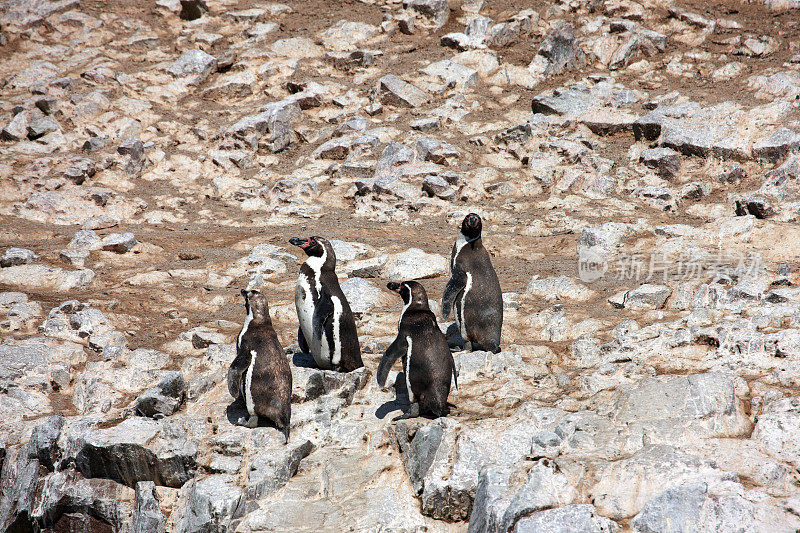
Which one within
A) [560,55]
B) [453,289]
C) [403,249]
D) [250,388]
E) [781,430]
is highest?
[560,55]

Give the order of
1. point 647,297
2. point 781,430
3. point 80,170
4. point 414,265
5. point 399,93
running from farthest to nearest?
point 399,93, point 80,170, point 414,265, point 647,297, point 781,430

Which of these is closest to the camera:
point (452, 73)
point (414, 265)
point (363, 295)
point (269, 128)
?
point (363, 295)

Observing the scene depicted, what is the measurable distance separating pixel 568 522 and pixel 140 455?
3250mm

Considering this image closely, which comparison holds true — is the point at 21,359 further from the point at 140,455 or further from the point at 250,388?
the point at 250,388

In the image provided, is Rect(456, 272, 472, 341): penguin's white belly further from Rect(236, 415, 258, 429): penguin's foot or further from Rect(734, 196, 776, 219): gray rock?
Rect(734, 196, 776, 219): gray rock

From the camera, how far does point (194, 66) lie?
1314 centimetres

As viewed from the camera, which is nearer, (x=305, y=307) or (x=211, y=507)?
(x=211, y=507)

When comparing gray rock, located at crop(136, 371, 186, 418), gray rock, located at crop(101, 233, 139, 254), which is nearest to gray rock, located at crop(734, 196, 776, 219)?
gray rock, located at crop(136, 371, 186, 418)

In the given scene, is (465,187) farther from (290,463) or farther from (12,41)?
(12,41)

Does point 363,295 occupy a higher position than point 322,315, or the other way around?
point 322,315

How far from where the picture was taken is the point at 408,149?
1086 centimetres

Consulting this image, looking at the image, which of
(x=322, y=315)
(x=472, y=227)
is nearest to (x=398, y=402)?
(x=322, y=315)

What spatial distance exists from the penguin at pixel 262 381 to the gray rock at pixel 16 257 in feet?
14.6

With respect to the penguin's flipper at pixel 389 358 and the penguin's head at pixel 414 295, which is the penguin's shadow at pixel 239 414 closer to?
the penguin's flipper at pixel 389 358
